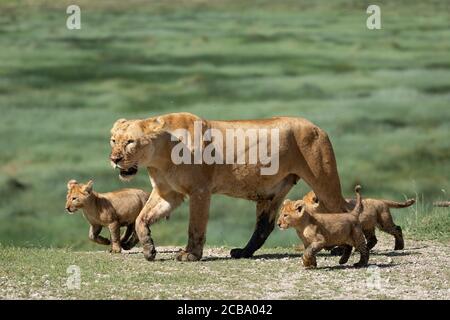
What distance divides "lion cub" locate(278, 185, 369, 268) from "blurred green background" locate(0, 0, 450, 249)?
249 centimetres

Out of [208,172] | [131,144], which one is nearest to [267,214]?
[208,172]

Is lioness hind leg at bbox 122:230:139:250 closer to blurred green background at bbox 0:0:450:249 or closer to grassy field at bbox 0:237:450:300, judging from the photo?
grassy field at bbox 0:237:450:300

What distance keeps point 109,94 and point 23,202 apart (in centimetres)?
762

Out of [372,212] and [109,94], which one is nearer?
[372,212]

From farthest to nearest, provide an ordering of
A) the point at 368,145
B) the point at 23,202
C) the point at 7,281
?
the point at 368,145
the point at 23,202
the point at 7,281

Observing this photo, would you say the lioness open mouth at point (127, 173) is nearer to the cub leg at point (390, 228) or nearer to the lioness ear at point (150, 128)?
the lioness ear at point (150, 128)

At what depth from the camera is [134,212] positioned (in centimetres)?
1269

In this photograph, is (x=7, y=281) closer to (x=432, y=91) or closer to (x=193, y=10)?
(x=432, y=91)

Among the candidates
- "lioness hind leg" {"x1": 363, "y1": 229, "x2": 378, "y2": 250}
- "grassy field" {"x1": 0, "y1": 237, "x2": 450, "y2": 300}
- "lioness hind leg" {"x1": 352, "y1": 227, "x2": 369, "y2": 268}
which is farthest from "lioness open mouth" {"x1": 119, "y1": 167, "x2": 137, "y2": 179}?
"lioness hind leg" {"x1": 363, "y1": 229, "x2": 378, "y2": 250}

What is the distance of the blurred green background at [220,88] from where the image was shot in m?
18.3

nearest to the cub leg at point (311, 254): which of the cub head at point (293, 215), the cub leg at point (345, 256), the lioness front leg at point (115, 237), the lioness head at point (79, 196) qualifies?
the cub head at point (293, 215)

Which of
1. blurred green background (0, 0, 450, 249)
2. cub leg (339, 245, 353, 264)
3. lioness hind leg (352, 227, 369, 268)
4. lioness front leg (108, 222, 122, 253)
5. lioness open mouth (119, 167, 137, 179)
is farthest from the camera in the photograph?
blurred green background (0, 0, 450, 249)

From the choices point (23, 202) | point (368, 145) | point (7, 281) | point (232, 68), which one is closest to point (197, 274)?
point (7, 281)

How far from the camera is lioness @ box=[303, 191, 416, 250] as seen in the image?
12.2m
